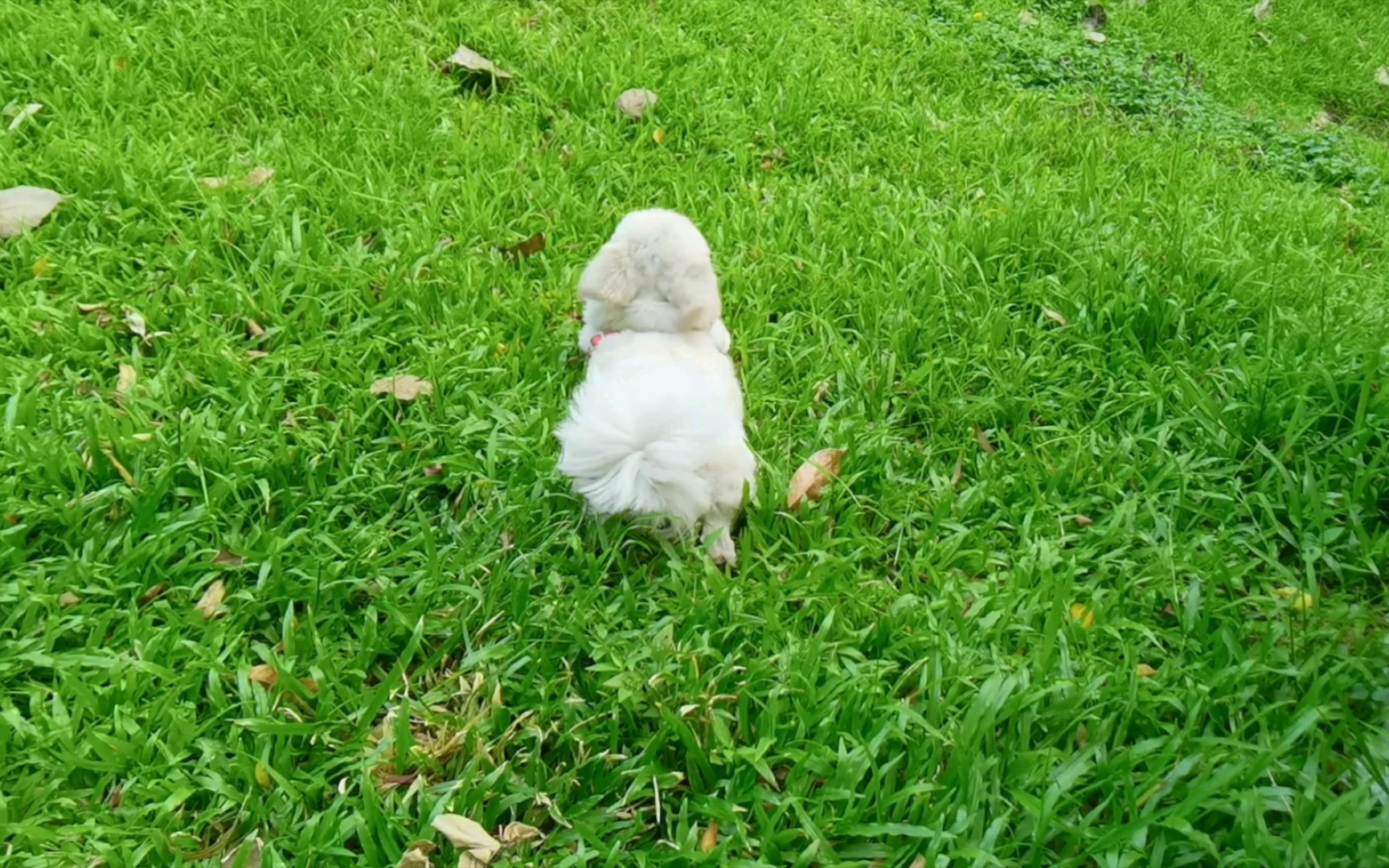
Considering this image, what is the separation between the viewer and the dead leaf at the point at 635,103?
13.5 feet

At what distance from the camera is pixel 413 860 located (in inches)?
65.9

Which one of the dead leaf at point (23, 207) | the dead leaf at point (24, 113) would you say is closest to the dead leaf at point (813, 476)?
the dead leaf at point (23, 207)

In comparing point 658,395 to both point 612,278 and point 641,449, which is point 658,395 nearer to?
point 641,449

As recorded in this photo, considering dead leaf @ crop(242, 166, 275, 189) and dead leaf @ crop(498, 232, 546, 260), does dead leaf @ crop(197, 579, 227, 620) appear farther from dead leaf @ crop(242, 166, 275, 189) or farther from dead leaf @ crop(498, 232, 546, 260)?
dead leaf @ crop(242, 166, 275, 189)

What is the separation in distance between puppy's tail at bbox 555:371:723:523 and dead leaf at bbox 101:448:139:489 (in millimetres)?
1083

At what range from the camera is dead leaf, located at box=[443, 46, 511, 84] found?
13.7 feet

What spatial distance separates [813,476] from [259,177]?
2.34 metres

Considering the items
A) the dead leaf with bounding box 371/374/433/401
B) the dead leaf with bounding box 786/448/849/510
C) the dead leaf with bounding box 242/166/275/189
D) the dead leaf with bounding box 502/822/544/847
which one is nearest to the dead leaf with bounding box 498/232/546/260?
the dead leaf with bounding box 371/374/433/401

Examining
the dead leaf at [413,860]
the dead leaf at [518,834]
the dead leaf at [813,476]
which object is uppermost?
the dead leaf at [813,476]

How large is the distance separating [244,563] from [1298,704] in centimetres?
240

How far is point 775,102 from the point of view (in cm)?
437

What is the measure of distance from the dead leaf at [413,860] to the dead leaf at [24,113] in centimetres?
315

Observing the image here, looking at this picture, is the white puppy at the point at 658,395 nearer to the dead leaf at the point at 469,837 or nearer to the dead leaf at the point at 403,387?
the dead leaf at the point at 403,387

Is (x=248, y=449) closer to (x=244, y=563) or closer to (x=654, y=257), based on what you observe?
(x=244, y=563)
